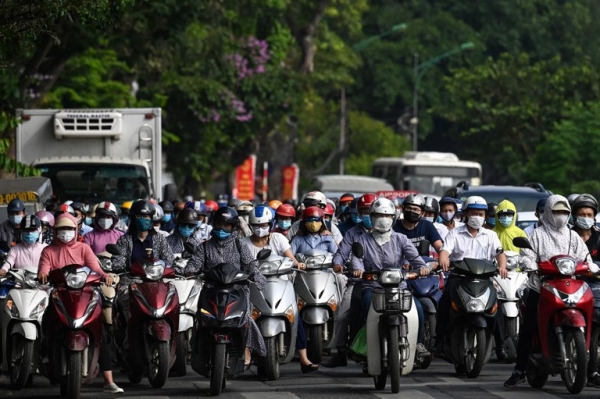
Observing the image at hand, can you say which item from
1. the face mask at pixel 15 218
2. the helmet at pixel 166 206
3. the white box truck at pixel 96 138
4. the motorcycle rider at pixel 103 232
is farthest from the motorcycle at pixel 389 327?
the white box truck at pixel 96 138

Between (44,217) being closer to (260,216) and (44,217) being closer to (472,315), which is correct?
(260,216)

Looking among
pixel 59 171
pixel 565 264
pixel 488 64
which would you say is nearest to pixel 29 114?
pixel 59 171

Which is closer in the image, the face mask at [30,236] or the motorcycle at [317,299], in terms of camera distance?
the face mask at [30,236]

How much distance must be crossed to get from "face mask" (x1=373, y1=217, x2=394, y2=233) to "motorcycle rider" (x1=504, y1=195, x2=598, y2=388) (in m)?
1.16

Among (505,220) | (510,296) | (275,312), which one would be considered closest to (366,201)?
(505,220)

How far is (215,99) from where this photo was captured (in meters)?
41.5

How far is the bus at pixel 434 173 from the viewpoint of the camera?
38438 mm

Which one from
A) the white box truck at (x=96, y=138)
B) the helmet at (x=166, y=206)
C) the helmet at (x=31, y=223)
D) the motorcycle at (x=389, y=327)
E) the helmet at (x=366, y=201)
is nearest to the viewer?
the motorcycle at (x=389, y=327)

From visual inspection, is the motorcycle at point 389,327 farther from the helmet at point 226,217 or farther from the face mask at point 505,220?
the face mask at point 505,220

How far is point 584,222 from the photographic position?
44.9ft

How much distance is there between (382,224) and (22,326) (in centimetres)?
313

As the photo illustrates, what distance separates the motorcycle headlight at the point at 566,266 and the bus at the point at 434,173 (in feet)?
82.8

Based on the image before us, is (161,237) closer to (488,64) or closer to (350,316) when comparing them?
(350,316)

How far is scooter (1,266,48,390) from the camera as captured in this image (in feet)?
43.1
